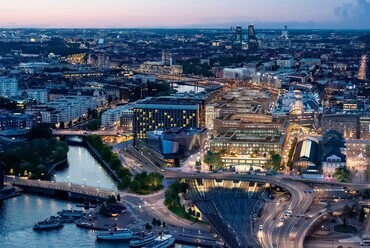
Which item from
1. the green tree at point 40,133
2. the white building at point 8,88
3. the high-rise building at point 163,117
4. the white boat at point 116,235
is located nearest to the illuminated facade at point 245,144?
the high-rise building at point 163,117

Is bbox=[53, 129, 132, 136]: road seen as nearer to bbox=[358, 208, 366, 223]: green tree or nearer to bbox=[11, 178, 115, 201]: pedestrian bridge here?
bbox=[11, 178, 115, 201]: pedestrian bridge

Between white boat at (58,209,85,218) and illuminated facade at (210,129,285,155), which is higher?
illuminated facade at (210,129,285,155)

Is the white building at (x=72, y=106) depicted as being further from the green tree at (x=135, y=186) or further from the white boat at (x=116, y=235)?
the white boat at (x=116, y=235)

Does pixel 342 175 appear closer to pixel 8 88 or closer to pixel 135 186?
pixel 135 186

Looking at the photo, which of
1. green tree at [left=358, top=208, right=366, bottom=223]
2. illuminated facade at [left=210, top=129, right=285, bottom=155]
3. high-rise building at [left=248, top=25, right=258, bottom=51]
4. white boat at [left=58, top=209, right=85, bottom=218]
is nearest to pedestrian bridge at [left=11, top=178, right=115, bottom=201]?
white boat at [left=58, top=209, right=85, bottom=218]

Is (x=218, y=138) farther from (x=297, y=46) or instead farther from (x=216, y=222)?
(x=297, y=46)

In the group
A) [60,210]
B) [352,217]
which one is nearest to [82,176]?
[60,210]

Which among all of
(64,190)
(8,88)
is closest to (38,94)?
(8,88)
